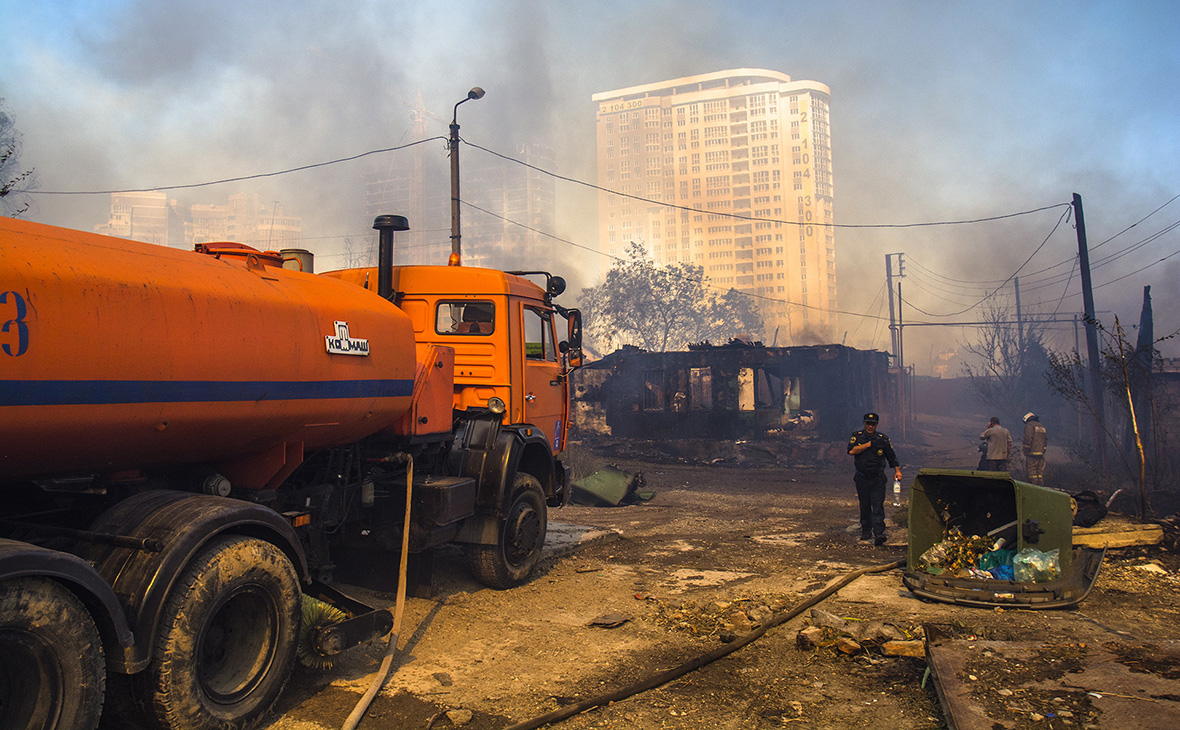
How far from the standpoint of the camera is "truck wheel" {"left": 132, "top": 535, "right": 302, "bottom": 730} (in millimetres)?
3471

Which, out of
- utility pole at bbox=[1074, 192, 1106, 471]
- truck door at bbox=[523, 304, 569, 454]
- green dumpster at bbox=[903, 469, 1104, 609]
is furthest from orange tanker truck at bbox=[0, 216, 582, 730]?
utility pole at bbox=[1074, 192, 1106, 471]

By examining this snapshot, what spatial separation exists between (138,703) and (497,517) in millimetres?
3591

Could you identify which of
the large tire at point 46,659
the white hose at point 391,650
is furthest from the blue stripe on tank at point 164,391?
the white hose at point 391,650

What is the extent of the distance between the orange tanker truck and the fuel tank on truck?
0.03ft

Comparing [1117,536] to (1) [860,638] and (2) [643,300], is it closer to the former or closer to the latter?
(1) [860,638]

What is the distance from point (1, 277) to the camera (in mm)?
2961

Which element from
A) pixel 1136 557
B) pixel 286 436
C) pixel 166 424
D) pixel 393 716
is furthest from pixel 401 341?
pixel 1136 557

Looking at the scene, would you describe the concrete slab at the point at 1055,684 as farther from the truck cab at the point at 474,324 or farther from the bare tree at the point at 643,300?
the bare tree at the point at 643,300

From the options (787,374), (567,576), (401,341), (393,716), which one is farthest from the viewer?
(787,374)

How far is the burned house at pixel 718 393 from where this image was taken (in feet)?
76.7

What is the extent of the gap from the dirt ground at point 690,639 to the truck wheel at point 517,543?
18 cm

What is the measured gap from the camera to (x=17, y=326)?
299 cm

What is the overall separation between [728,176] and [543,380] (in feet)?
447

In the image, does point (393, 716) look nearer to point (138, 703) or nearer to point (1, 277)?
point (138, 703)
